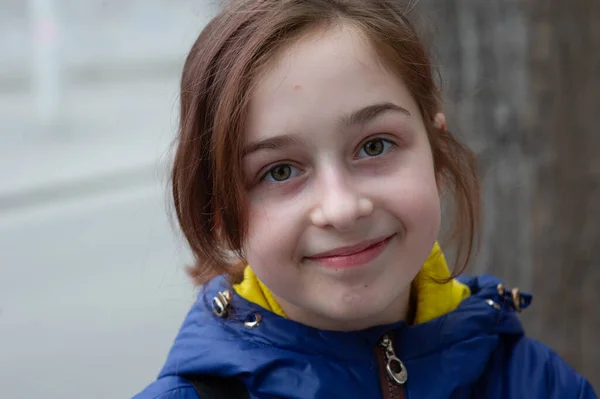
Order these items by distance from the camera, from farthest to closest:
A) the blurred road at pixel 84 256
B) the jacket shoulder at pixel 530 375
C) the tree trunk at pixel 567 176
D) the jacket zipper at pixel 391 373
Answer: the blurred road at pixel 84 256 → the tree trunk at pixel 567 176 → the jacket shoulder at pixel 530 375 → the jacket zipper at pixel 391 373

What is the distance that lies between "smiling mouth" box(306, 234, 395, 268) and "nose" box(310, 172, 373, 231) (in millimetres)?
54

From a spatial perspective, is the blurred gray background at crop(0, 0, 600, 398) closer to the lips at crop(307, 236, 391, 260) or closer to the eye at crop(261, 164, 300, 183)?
the eye at crop(261, 164, 300, 183)

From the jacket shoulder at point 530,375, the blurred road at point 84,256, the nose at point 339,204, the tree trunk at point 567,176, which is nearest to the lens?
the nose at point 339,204

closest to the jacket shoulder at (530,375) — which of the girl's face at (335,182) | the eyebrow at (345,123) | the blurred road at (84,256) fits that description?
the girl's face at (335,182)

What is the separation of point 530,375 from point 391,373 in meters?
0.33

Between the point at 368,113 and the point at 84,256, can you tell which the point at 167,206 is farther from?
the point at 84,256

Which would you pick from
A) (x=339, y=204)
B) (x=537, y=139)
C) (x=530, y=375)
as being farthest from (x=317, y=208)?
(x=537, y=139)

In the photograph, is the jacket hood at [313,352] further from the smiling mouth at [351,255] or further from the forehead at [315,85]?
the forehead at [315,85]

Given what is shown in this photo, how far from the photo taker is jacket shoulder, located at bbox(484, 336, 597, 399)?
1.66 m

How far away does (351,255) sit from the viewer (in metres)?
1.48

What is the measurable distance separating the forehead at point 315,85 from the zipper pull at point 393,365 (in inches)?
17.1

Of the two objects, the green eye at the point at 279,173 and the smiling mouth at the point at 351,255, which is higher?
the green eye at the point at 279,173

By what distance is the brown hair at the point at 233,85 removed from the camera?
1.49 meters

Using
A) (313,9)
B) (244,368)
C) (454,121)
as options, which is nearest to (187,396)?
(244,368)
